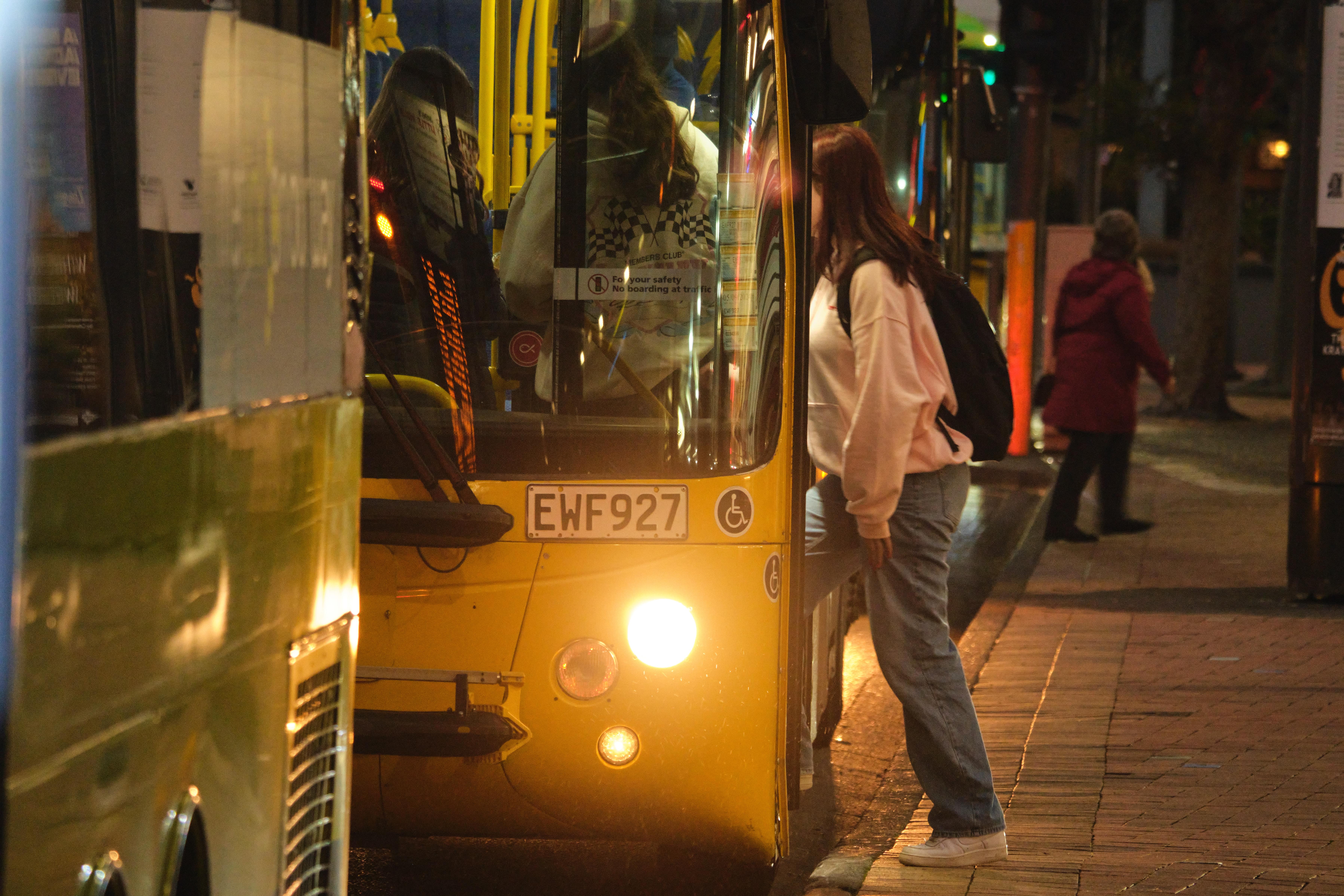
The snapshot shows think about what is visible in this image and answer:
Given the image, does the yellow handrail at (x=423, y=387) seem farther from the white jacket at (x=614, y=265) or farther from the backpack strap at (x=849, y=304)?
the backpack strap at (x=849, y=304)

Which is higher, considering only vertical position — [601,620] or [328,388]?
[328,388]

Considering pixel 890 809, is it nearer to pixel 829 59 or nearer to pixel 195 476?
pixel 829 59

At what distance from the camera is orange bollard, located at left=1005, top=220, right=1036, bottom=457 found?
14695mm

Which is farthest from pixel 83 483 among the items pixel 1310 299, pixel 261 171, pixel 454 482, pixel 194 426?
pixel 1310 299

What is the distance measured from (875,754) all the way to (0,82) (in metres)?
4.68

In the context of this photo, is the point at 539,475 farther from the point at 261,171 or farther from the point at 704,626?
the point at 261,171

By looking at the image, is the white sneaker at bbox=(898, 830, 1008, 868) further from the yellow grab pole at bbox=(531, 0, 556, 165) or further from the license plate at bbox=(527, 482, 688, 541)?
the yellow grab pole at bbox=(531, 0, 556, 165)

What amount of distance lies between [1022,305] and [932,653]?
36.0 ft

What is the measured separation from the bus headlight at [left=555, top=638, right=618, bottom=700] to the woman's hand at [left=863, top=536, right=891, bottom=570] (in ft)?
2.49

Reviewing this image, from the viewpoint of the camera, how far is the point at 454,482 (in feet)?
12.2

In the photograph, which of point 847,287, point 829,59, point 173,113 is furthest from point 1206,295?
point 173,113

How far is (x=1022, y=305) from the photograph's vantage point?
1480cm

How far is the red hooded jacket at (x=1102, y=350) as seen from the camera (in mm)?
10031

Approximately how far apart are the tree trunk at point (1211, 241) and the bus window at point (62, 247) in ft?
64.9
